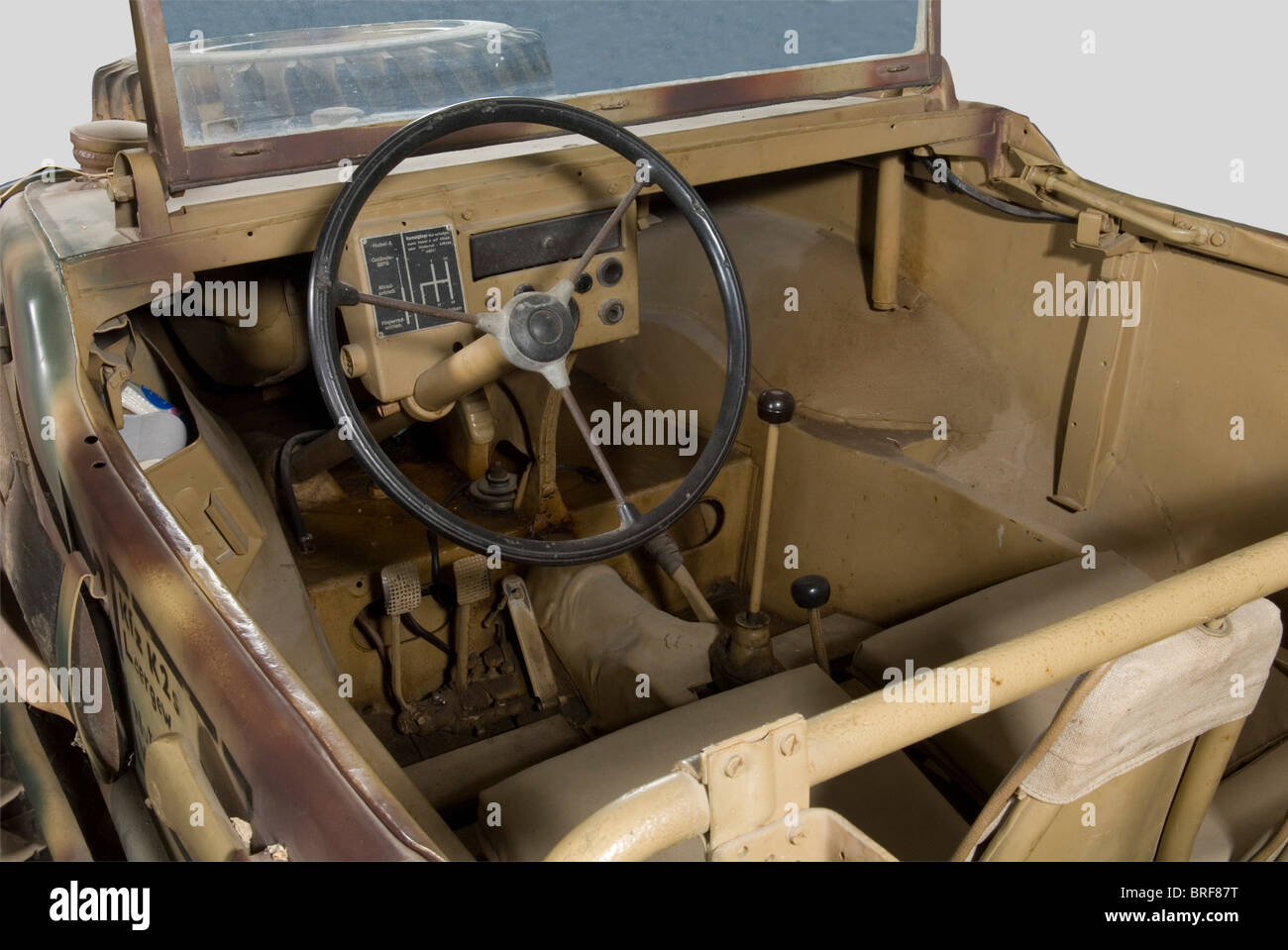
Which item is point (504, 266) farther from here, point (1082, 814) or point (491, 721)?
point (1082, 814)

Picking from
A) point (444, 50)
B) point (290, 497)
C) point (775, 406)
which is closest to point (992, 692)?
point (775, 406)

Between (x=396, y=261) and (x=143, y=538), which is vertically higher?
(x=396, y=261)

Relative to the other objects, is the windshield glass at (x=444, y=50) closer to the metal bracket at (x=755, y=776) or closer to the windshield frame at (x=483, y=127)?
the windshield frame at (x=483, y=127)

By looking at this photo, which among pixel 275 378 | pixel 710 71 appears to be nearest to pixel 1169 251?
pixel 710 71

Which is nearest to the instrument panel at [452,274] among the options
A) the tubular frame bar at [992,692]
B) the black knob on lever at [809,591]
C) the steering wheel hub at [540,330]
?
the steering wheel hub at [540,330]

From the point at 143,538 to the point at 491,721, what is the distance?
1.30m

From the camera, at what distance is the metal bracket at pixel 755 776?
37.6 inches

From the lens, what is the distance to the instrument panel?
6.62 ft

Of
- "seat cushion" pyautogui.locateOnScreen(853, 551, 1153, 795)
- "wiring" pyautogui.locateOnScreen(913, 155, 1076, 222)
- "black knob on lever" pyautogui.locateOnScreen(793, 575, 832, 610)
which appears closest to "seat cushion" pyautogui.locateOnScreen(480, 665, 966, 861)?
"seat cushion" pyautogui.locateOnScreen(853, 551, 1153, 795)

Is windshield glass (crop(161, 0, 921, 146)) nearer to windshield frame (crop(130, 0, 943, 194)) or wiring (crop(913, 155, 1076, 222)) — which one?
windshield frame (crop(130, 0, 943, 194))

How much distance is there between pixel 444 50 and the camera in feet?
7.02

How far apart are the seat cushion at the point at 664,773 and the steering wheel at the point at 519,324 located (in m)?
0.31

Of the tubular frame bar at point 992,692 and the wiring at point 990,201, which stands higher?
the wiring at point 990,201
